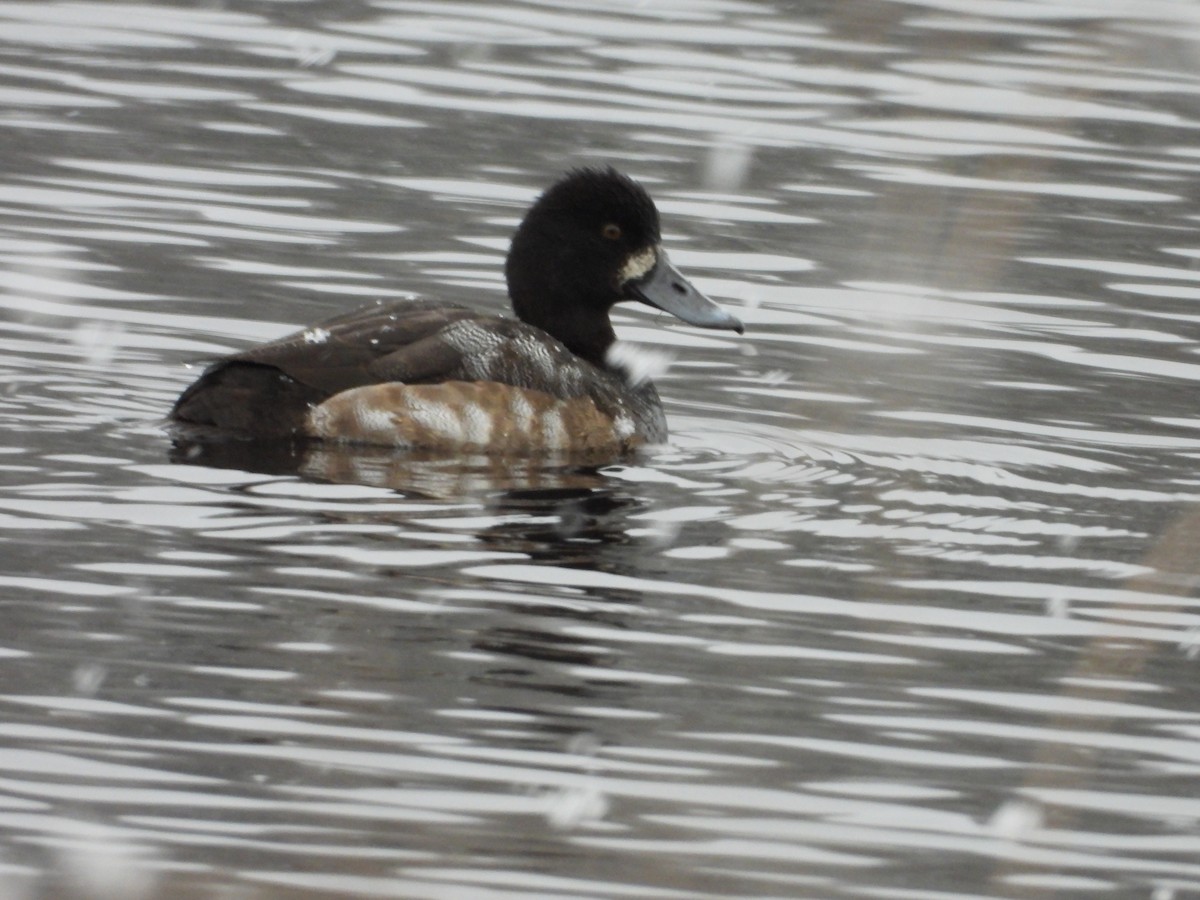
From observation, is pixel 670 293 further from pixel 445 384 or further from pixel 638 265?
pixel 445 384

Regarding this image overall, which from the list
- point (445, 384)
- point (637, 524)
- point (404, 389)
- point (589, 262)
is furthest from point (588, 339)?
point (637, 524)

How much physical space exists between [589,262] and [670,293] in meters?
0.44

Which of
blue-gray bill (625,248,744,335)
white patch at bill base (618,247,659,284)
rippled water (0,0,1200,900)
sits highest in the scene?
white patch at bill base (618,247,659,284)

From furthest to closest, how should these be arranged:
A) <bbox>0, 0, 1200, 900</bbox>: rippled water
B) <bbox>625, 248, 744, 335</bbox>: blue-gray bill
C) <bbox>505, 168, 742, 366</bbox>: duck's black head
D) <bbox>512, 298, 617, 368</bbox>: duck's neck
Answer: <bbox>625, 248, 744, 335</bbox>: blue-gray bill
<bbox>512, 298, 617, 368</bbox>: duck's neck
<bbox>505, 168, 742, 366</bbox>: duck's black head
<bbox>0, 0, 1200, 900</bbox>: rippled water

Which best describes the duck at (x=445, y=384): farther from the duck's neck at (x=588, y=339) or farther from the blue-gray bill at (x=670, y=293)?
the blue-gray bill at (x=670, y=293)

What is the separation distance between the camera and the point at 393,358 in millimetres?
9656

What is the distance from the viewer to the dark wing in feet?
31.1

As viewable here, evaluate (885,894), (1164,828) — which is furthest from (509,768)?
(1164,828)

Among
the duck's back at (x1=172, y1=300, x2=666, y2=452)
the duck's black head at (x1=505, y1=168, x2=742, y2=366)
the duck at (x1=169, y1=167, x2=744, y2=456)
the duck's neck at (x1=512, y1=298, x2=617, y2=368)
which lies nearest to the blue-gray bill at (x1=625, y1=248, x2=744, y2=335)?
the duck's black head at (x1=505, y1=168, x2=742, y2=366)

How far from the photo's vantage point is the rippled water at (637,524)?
18.9 ft

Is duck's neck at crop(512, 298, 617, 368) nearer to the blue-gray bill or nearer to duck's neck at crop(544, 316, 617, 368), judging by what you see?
duck's neck at crop(544, 316, 617, 368)

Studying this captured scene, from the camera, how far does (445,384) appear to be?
967 centimetres

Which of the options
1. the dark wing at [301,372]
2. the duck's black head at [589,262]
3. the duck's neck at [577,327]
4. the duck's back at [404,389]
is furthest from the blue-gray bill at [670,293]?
the dark wing at [301,372]

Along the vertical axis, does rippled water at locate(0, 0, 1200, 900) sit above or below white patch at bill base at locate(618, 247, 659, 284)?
below
